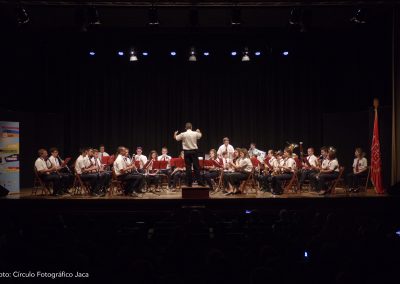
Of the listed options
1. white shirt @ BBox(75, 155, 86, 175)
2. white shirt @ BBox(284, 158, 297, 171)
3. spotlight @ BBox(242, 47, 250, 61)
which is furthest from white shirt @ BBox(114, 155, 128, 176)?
spotlight @ BBox(242, 47, 250, 61)

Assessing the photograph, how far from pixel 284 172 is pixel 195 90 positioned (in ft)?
19.6

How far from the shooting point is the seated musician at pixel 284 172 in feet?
33.7

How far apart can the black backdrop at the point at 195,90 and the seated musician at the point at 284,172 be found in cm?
415

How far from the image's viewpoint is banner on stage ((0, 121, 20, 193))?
36.2 ft

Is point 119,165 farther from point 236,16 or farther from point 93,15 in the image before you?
point 236,16

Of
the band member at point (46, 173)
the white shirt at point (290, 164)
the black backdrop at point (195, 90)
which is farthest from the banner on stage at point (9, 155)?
the white shirt at point (290, 164)

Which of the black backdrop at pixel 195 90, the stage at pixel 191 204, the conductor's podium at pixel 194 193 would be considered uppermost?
the black backdrop at pixel 195 90

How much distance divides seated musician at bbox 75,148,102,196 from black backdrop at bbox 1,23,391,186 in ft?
14.0

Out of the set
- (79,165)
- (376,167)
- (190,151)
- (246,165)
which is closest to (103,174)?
(79,165)

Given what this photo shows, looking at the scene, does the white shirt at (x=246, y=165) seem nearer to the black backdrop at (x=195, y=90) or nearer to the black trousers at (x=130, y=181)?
the black trousers at (x=130, y=181)

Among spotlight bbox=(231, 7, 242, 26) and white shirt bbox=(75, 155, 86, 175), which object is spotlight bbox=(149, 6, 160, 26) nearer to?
spotlight bbox=(231, 7, 242, 26)

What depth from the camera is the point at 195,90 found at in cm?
1520

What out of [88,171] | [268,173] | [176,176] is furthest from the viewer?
[176,176]

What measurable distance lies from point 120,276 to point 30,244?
5.21ft
